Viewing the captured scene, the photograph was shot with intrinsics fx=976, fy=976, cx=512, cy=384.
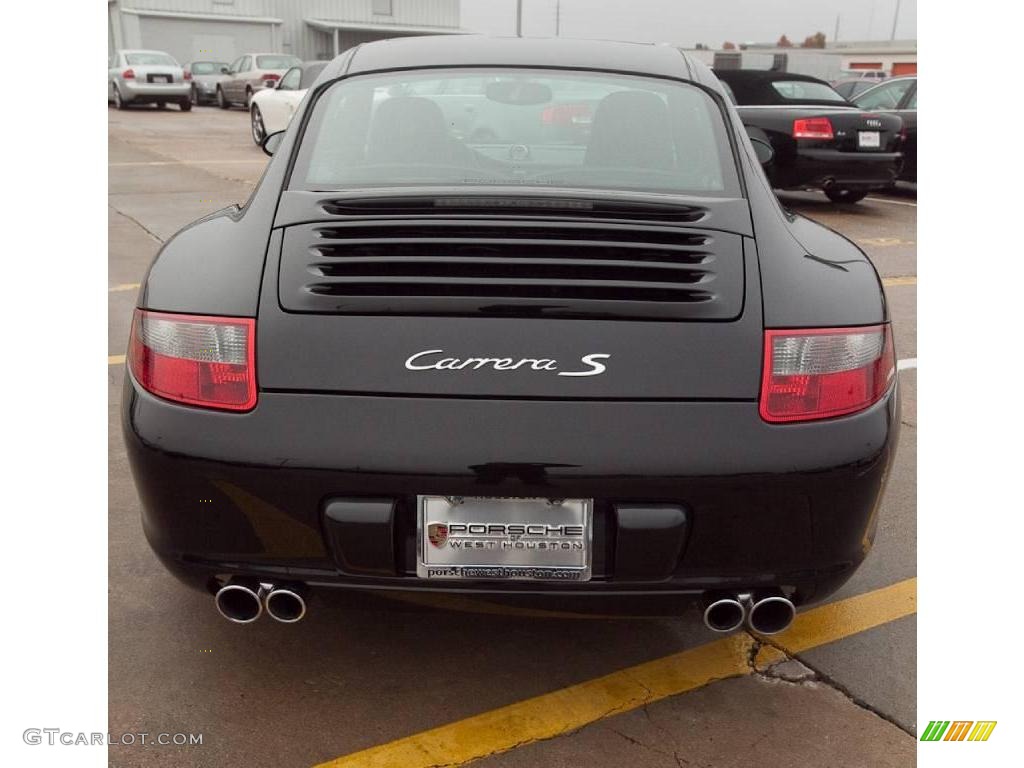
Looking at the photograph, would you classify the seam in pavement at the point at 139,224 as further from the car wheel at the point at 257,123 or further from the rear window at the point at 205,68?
the rear window at the point at 205,68

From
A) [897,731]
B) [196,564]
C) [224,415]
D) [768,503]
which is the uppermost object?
[224,415]

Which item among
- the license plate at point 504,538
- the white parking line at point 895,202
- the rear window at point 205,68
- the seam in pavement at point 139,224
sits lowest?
the license plate at point 504,538

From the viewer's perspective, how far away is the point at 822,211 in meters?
10.9

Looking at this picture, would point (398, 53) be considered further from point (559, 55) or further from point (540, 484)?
point (540, 484)

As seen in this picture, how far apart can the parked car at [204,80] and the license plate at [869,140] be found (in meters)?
22.9

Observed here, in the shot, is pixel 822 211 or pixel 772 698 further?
pixel 822 211

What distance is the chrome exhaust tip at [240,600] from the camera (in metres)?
2.15

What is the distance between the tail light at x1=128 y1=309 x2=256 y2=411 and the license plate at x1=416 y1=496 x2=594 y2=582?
46cm

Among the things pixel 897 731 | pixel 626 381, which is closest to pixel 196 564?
pixel 626 381

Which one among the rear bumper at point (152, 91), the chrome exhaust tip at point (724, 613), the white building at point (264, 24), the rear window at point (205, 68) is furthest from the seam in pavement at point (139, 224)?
the white building at point (264, 24)

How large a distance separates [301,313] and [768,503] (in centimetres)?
107

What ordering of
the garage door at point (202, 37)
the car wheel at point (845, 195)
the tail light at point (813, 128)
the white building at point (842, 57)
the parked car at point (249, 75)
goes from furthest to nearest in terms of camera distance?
the white building at point (842, 57)
the garage door at point (202, 37)
the parked car at point (249, 75)
the car wheel at point (845, 195)
the tail light at point (813, 128)

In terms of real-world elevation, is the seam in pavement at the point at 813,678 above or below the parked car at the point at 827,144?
below

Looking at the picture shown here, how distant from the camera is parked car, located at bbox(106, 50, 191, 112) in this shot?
83.4 feet
